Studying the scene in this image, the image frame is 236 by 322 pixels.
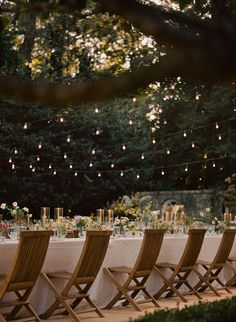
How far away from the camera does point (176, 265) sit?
8.77 meters

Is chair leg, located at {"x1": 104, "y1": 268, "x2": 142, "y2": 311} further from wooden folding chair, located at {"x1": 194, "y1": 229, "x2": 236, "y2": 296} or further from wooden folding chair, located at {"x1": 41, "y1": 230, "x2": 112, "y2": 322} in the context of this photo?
wooden folding chair, located at {"x1": 194, "y1": 229, "x2": 236, "y2": 296}

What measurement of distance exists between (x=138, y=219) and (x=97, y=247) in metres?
2.72

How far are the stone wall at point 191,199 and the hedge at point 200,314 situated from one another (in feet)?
55.8

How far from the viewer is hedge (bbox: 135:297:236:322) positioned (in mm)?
4422

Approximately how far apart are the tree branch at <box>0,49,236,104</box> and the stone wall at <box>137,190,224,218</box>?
20.6 m

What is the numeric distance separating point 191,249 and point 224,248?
2.86 feet

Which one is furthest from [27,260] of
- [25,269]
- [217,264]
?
[217,264]

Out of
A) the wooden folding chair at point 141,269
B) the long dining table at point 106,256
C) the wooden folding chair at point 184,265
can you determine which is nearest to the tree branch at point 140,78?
the long dining table at point 106,256

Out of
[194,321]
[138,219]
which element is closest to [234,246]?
[138,219]

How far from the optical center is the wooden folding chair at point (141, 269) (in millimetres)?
7770

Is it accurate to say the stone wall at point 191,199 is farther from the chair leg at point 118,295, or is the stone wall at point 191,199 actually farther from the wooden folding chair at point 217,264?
the chair leg at point 118,295

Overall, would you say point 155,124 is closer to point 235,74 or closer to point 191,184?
point 191,184

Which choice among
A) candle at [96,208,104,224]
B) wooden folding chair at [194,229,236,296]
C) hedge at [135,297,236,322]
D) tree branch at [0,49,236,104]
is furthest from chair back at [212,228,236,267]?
tree branch at [0,49,236,104]

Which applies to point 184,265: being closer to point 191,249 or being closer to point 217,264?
point 191,249
